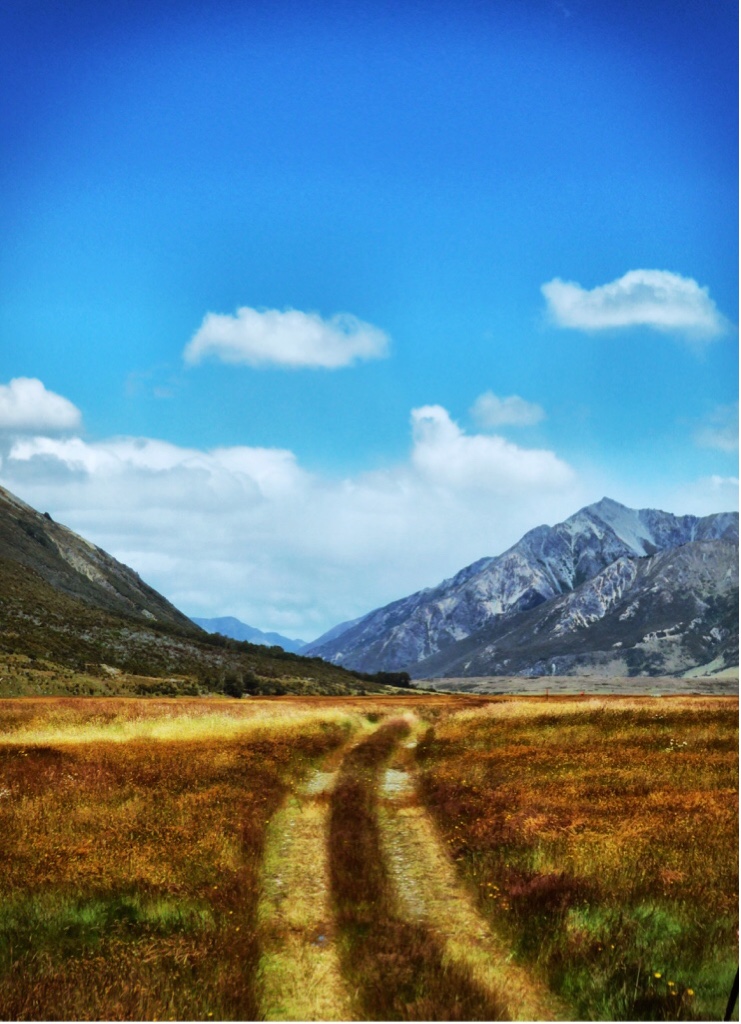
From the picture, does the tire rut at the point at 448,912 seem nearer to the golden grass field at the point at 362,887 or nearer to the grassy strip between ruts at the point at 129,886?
the golden grass field at the point at 362,887

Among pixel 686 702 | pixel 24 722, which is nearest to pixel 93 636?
pixel 24 722

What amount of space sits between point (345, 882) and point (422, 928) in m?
2.03

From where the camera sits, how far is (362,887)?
12039 millimetres

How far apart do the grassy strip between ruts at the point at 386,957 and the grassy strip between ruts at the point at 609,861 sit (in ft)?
4.15

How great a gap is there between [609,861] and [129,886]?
8.09 m

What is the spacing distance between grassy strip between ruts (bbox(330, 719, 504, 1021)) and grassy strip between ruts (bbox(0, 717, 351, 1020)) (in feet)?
4.60

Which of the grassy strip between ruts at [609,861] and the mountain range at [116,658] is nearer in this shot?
the grassy strip between ruts at [609,861]

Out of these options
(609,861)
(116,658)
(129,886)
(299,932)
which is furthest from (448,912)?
(116,658)

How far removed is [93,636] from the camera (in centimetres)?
10962

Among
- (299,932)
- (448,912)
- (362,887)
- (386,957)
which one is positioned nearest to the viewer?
(386,957)

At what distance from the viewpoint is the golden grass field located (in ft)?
29.2

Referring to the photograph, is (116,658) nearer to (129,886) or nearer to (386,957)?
(129,886)

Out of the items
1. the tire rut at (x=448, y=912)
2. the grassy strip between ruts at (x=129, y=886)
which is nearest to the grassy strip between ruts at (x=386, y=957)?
the tire rut at (x=448, y=912)

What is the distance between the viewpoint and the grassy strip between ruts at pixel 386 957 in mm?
8781
